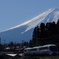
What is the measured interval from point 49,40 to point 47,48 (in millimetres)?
35668

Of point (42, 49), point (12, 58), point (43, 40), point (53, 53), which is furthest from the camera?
point (43, 40)

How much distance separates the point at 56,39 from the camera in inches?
3455

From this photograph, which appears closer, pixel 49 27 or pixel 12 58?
pixel 12 58

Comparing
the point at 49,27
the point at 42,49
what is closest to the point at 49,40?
the point at 49,27

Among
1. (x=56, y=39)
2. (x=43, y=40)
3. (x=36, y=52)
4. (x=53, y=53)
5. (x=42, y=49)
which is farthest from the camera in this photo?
(x=43, y=40)

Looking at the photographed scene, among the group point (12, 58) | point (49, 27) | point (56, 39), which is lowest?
point (12, 58)

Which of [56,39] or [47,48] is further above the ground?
[56,39]

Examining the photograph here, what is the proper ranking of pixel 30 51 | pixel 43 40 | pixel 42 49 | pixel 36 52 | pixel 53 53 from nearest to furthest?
pixel 53 53, pixel 42 49, pixel 36 52, pixel 30 51, pixel 43 40

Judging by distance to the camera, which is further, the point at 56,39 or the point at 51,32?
the point at 51,32

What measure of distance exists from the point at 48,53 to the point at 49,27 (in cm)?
4731

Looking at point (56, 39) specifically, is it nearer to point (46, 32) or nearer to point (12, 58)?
point (46, 32)

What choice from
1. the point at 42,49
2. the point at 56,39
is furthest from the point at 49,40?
the point at 42,49

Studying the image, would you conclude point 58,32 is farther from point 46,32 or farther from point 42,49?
point 42,49

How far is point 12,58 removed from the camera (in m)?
46.0
